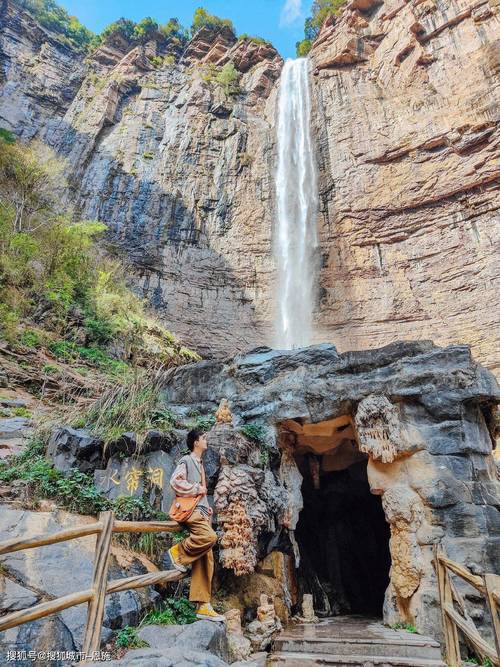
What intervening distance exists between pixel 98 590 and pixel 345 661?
2635 mm

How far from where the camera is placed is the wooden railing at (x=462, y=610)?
2.92 metres

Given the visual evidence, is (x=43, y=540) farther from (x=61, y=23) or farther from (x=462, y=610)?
(x=61, y=23)

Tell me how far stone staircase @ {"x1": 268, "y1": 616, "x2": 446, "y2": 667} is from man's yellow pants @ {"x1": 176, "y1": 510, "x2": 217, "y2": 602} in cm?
122

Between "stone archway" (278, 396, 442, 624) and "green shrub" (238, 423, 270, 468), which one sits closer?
"stone archway" (278, 396, 442, 624)

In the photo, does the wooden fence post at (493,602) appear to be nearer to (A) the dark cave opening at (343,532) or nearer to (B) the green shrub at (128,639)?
(B) the green shrub at (128,639)

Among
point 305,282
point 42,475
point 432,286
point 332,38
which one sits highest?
point 332,38

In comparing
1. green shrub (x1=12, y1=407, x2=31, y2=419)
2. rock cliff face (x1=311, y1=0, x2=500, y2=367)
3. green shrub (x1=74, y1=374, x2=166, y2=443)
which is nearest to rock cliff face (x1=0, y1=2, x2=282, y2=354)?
rock cliff face (x1=311, y1=0, x2=500, y2=367)

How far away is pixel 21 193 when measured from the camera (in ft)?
43.1

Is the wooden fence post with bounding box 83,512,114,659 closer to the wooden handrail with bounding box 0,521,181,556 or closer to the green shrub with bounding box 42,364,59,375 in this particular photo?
the wooden handrail with bounding box 0,521,181,556

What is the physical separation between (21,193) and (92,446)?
11.0 meters

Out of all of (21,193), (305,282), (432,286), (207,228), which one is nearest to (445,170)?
(432,286)

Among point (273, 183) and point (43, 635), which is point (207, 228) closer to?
point (273, 183)

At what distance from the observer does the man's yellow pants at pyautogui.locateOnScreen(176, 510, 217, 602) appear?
3533mm

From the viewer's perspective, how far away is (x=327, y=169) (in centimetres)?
2002
